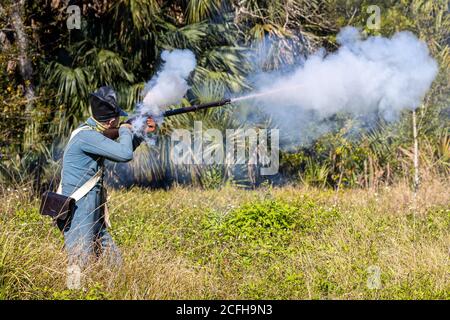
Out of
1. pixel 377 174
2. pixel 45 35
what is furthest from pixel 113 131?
pixel 45 35

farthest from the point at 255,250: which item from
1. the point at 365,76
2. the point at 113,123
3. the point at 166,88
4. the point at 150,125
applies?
the point at 365,76

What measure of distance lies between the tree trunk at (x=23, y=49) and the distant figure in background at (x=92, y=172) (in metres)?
4.98

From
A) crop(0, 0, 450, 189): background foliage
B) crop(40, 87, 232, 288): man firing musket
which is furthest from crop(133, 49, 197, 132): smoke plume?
crop(0, 0, 450, 189): background foliage

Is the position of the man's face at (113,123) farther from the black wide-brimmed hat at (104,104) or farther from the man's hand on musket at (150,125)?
the man's hand on musket at (150,125)

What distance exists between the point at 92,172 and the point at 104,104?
23.3 inches

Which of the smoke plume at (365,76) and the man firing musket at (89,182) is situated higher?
the smoke plume at (365,76)

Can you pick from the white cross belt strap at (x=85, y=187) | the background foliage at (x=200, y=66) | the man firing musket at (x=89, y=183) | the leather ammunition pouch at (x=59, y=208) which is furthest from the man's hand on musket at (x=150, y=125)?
the background foliage at (x=200, y=66)

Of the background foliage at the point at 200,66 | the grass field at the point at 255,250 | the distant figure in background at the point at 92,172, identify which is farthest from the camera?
the background foliage at the point at 200,66

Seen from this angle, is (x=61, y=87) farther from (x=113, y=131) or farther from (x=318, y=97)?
(x=113, y=131)

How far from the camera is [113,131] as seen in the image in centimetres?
670

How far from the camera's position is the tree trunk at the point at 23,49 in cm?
1165

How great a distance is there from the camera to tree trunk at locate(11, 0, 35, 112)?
38.2 ft

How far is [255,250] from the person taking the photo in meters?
7.50

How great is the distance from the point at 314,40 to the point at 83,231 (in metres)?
7.92
